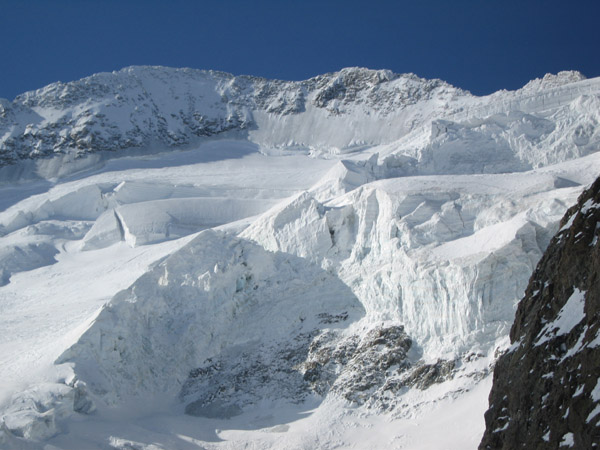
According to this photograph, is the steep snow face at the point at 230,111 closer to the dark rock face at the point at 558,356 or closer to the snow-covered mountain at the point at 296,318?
the snow-covered mountain at the point at 296,318

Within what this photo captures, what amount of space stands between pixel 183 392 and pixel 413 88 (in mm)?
86105

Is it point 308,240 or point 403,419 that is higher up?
Answer: point 308,240

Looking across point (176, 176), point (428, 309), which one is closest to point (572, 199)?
point (428, 309)

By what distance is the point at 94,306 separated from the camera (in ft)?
153

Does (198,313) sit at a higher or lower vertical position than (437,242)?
lower

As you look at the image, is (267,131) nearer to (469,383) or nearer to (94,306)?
(94,306)

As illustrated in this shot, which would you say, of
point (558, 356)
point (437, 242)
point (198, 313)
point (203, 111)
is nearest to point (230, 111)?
point (203, 111)

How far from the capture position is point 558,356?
1345 centimetres

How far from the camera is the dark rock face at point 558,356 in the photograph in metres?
12.4

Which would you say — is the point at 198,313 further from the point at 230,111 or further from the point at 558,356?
the point at 230,111

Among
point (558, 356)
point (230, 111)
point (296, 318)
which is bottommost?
point (296, 318)

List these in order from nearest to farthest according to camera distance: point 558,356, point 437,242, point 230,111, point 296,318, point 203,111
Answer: point 558,356, point 437,242, point 296,318, point 203,111, point 230,111

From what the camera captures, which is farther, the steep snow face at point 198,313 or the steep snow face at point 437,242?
the steep snow face at point 198,313

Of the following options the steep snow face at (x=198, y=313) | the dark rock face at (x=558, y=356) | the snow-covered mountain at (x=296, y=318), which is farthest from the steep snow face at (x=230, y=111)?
the dark rock face at (x=558, y=356)
